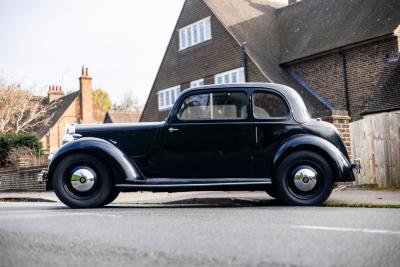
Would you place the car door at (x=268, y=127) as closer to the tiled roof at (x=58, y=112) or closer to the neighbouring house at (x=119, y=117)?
the neighbouring house at (x=119, y=117)

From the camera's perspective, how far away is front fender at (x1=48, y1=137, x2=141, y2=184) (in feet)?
23.7

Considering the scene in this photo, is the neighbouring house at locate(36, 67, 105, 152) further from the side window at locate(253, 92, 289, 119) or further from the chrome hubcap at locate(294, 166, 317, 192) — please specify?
the chrome hubcap at locate(294, 166, 317, 192)

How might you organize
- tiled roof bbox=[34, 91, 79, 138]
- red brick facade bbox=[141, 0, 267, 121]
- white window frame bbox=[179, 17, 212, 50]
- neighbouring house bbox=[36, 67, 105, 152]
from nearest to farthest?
1. red brick facade bbox=[141, 0, 267, 121]
2. white window frame bbox=[179, 17, 212, 50]
3. neighbouring house bbox=[36, 67, 105, 152]
4. tiled roof bbox=[34, 91, 79, 138]

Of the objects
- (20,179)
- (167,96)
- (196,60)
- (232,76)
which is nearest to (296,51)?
(232,76)

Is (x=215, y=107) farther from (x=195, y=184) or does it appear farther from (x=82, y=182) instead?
(x=82, y=182)

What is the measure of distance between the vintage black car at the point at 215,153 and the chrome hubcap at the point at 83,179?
0.05 ft

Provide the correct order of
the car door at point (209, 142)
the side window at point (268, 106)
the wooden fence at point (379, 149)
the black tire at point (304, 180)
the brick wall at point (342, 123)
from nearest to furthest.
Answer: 1. the black tire at point (304, 180)
2. the car door at point (209, 142)
3. the side window at point (268, 106)
4. the brick wall at point (342, 123)
5. the wooden fence at point (379, 149)

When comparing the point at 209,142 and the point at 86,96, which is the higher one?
the point at 86,96

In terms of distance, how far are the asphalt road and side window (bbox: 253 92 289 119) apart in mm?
2051

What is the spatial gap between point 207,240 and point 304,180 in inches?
138

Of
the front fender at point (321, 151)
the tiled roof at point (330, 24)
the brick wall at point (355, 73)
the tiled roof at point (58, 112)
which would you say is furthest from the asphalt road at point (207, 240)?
the tiled roof at point (58, 112)

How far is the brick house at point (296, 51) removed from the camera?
18719 mm

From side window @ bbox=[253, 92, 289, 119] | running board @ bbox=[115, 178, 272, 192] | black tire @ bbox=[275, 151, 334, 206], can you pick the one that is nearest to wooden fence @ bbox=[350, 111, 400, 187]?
black tire @ bbox=[275, 151, 334, 206]

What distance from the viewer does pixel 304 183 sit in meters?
7.06
